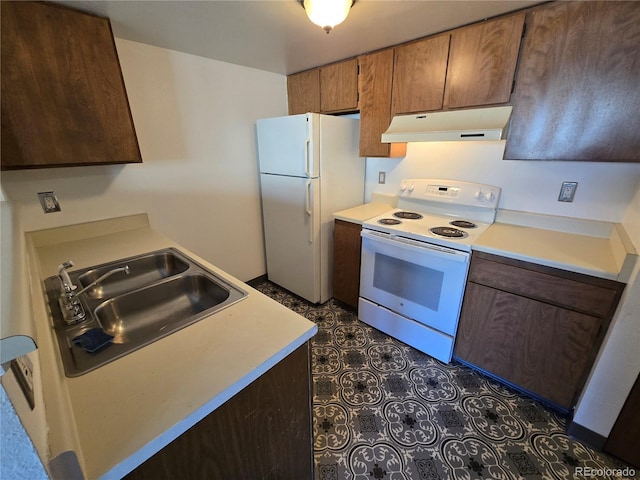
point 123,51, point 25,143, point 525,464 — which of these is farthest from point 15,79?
point 525,464

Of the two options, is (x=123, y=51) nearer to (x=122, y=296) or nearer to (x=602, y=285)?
(x=122, y=296)

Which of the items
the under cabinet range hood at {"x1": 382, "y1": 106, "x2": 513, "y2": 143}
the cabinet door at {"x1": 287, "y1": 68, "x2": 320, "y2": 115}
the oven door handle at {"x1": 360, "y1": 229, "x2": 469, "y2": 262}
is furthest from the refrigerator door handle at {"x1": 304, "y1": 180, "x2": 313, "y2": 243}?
the cabinet door at {"x1": 287, "y1": 68, "x2": 320, "y2": 115}

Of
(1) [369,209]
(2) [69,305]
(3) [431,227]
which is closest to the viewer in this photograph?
(2) [69,305]

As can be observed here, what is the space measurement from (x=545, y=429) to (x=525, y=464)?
0.92 ft

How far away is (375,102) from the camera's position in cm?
201

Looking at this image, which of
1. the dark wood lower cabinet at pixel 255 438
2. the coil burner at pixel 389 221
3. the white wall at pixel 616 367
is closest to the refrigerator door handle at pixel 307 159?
the coil burner at pixel 389 221

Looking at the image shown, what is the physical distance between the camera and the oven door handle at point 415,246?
63.3 inches

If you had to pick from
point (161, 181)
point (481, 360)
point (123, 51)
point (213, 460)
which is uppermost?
point (123, 51)

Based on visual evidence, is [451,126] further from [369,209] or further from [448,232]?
[369,209]

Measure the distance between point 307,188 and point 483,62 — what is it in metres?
1.35

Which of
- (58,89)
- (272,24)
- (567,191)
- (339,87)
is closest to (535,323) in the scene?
(567,191)

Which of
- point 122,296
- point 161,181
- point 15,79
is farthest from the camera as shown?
point 161,181

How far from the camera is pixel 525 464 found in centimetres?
130

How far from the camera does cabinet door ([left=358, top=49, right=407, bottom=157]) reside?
1.91 metres
